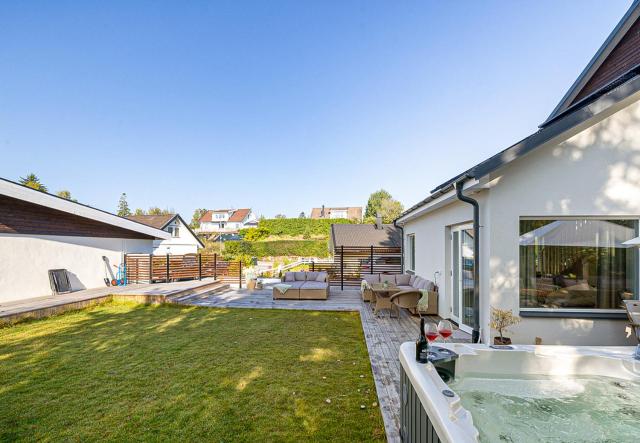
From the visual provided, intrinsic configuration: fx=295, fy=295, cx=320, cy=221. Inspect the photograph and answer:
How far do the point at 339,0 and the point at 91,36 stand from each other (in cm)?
860

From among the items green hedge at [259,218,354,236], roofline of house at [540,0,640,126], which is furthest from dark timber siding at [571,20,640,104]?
green hedge at [259,218,354,236]

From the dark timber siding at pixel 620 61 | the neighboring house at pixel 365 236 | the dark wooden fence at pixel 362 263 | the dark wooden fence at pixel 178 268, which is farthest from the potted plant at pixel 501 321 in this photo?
the neighboring house at pixel 365 236

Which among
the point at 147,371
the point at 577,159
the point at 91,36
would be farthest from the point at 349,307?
the point at 91,36

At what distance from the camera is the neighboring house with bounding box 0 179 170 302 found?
9383mm

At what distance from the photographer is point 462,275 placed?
677 cm

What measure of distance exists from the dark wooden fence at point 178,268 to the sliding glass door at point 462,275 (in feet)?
32.3

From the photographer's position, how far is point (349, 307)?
9531 millimetres

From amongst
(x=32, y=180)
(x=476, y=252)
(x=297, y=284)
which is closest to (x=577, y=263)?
(x=476, y=252)

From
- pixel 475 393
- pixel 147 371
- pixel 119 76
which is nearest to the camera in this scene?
pixel 475 393

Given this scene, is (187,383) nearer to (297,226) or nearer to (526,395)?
(526,395)

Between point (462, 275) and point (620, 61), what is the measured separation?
21.7ft

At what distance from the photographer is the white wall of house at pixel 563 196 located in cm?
486

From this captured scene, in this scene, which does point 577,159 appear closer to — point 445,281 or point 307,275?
point 445,281

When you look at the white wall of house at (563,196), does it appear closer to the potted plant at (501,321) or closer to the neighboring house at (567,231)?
the neighboring house at (567,231)
